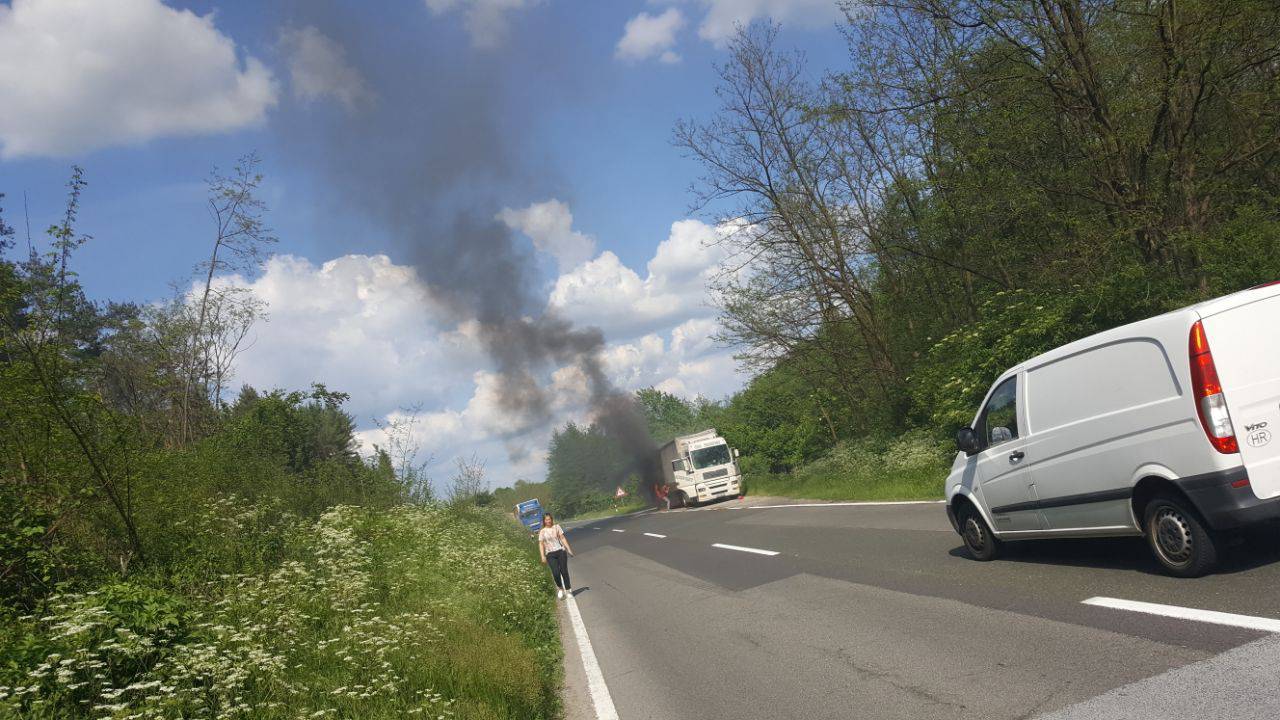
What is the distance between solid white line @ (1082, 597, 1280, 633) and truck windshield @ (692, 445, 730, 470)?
29697 millimetres

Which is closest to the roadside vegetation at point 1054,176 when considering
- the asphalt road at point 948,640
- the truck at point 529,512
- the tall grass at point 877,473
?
the tall grass at point 877,473

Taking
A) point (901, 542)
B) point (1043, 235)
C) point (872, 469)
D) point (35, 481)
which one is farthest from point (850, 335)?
point (35, 481)

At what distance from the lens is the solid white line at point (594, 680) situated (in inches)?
243

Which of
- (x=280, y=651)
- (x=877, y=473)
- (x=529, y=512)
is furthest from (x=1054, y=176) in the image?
(x=529, y=512)

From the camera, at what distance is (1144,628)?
5027mm

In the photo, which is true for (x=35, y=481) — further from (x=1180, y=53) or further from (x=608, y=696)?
(x=1180, y=53)

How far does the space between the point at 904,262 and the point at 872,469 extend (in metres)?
6.70

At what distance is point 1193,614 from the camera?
503 centimetres

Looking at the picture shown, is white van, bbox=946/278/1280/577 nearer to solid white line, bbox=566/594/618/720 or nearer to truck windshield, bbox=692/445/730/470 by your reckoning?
solid white line, bbox=566/594/618/720

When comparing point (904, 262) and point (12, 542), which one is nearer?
point (12, 542)

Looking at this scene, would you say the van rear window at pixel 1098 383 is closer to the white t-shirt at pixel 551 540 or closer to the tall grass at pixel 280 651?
the tall grass at pixel 280 651

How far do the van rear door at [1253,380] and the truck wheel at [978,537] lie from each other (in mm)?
3060

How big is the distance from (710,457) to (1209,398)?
30.7 m

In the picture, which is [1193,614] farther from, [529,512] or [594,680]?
[529,512]
